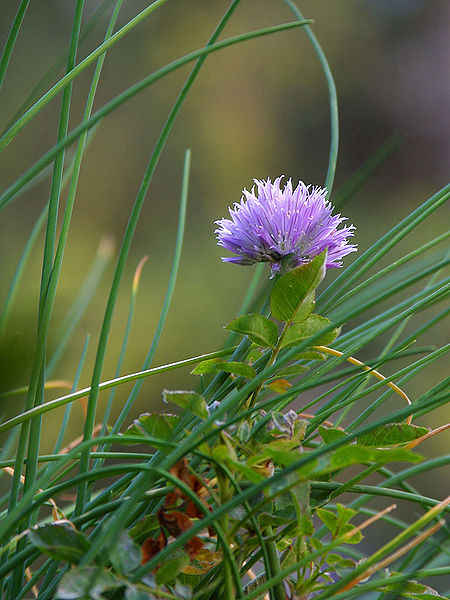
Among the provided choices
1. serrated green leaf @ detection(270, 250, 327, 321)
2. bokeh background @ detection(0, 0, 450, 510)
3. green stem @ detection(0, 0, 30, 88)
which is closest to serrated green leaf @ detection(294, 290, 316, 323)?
serrated green leaf @ detection(270, 250, 327, 321)

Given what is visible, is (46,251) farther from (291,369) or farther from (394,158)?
(394,158)

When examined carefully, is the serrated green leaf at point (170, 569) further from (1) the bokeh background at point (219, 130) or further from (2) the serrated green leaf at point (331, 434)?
(1) the bokeh background at point (219, 130)

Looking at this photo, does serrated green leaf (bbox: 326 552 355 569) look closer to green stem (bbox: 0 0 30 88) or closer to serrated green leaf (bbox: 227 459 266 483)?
serrated green leaf (bbox: 227 459 266 483)

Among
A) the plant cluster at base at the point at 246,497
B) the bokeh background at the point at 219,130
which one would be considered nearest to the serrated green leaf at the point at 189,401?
the plant cluster at base at the point at 246,497

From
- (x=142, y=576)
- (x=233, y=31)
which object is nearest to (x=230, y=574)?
(x=142, y=576)

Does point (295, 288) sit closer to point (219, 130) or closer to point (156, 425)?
point (156, 425)

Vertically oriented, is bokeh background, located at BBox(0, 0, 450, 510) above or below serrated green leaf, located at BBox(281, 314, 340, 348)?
above
